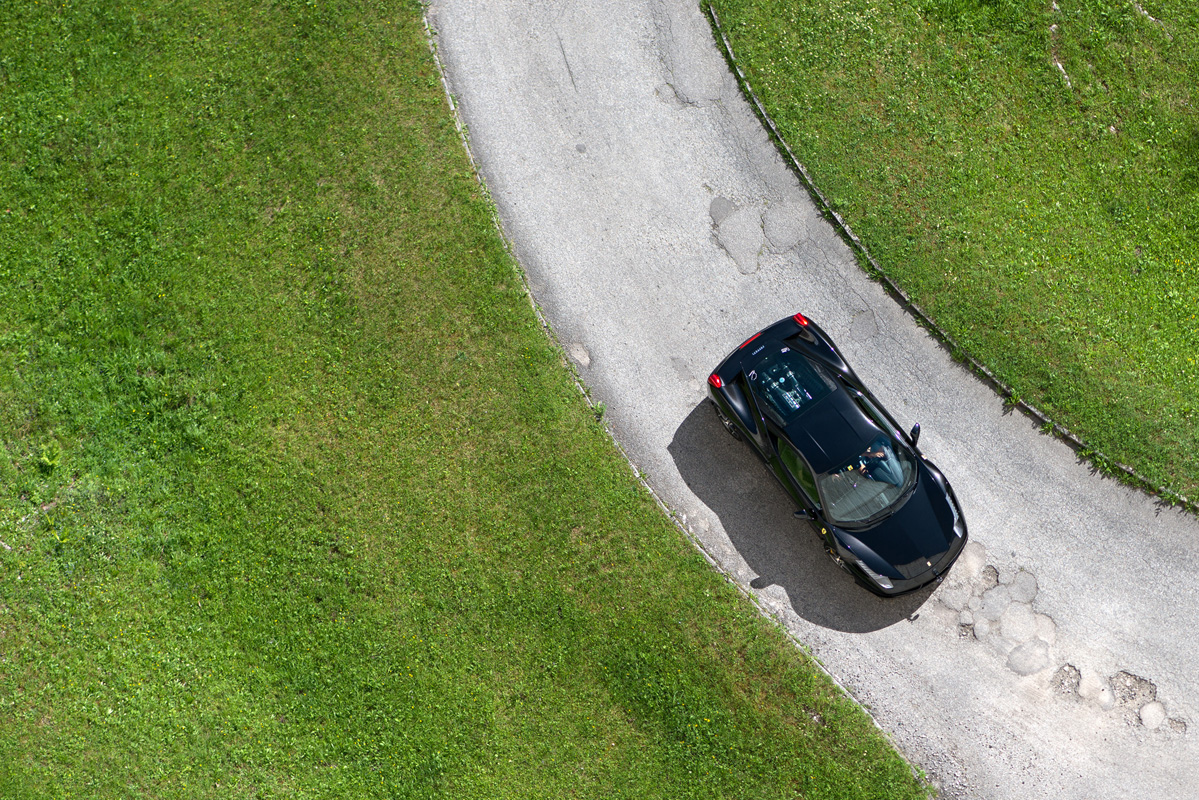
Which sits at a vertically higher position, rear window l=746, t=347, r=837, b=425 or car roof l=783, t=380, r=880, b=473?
rear window l=746, t=347, r=837, b=425

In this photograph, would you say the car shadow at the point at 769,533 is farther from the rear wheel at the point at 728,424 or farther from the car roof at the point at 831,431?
the car roof at the point at 831,431

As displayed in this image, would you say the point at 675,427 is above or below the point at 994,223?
below

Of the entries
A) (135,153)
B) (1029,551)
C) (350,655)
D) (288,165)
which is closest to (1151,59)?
(1029,551)

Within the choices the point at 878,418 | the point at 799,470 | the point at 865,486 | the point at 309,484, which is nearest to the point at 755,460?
the point at 799,470

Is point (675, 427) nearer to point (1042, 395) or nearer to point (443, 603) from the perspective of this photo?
point (443, 603)

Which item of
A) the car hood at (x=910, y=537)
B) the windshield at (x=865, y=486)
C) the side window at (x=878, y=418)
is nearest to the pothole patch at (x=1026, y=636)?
the car hood at (x=910, y=537)

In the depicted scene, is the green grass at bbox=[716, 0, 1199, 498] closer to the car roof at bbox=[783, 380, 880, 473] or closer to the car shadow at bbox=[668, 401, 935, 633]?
the car roof at bbox=[783, 380, 880, 473]

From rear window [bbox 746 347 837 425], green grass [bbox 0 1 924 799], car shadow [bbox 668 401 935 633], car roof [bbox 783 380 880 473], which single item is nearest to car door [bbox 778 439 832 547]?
car roof [bbox 783 380 880 473]
